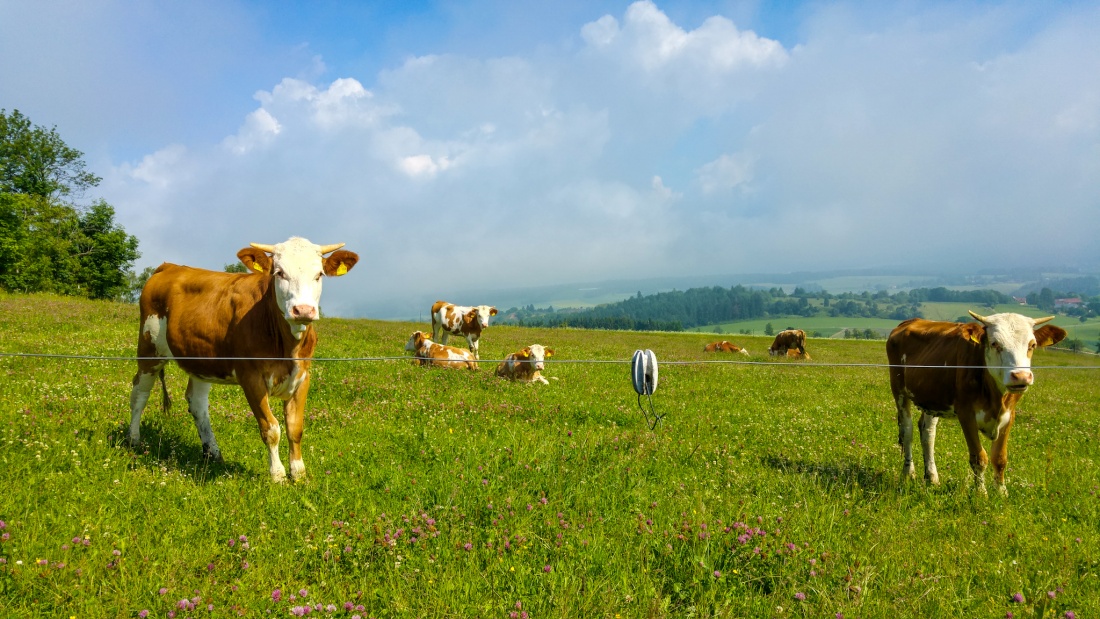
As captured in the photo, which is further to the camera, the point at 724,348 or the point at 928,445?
the point at 724,348

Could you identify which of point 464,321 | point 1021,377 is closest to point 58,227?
point 464,321

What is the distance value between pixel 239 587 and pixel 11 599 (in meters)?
1.46

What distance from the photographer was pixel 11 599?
12.6ft

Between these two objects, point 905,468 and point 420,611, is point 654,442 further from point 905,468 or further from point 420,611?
point 420,611

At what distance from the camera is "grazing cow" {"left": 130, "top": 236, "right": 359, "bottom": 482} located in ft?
19.8

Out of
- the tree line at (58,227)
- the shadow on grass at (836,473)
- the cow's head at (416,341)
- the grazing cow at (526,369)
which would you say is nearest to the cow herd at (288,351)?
the shadow on grass at (836,473)

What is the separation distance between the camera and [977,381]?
7.39m

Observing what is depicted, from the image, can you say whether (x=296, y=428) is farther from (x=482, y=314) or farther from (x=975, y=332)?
(x=482, y=314)

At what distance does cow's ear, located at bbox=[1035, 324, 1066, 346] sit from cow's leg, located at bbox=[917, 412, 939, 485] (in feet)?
6.01

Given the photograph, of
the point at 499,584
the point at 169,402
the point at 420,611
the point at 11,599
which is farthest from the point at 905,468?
the point at 169,402

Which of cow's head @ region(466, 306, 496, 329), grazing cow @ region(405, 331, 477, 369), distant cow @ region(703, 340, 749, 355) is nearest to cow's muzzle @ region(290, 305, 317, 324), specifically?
grazing cow @ region(405, 331, 477, 369)

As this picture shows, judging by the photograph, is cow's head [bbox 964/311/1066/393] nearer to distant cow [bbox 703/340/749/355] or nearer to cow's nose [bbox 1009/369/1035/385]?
cow's nose [bbox 1009/369/1035/385]

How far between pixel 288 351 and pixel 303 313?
1244 mm

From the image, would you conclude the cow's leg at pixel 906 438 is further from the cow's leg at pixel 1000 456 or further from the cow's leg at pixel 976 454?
the cow's leg at pixel 1000 456
